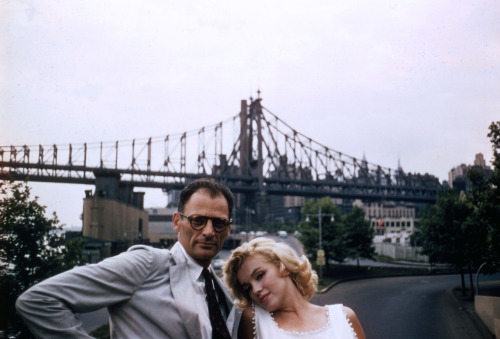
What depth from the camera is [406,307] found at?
20.3 metres

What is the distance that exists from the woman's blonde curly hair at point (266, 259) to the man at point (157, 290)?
8.6 inches

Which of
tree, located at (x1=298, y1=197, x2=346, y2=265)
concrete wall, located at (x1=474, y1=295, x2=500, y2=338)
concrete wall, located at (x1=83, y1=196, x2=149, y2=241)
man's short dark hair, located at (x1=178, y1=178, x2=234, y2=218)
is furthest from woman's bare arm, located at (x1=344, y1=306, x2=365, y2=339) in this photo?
tree, located at (x1=298, y1=197, x2=346, y2=265)

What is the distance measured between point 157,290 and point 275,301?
2.94 feet

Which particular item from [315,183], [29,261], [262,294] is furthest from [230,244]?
[262,294]

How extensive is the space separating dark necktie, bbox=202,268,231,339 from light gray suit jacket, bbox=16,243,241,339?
0.12 metres

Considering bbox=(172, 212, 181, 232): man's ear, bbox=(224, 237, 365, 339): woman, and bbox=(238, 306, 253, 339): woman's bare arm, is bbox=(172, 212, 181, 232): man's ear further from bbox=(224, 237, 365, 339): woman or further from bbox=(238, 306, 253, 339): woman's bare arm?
bbox=(238, 306, 253, 339): woman's bare arm

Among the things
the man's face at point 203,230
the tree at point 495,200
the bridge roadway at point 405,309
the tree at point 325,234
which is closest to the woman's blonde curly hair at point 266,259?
the man's face at point 203,230

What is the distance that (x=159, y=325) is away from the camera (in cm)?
240

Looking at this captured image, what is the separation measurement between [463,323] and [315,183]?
2225 inches

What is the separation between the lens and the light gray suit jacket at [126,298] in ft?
6.29

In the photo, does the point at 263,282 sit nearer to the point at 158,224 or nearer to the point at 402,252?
the point at 402,252

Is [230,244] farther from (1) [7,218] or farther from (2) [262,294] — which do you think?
(2) [262,294]

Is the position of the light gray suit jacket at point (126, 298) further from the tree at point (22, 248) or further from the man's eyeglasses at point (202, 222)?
the tree at point (22, 248)

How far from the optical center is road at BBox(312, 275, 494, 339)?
50.1 ft
